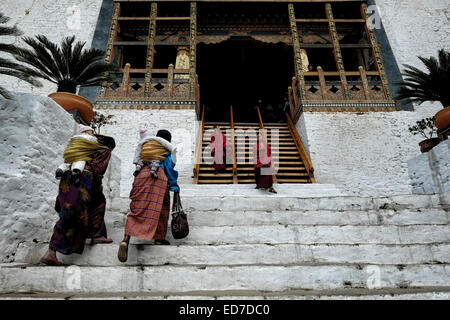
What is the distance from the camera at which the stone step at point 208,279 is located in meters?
2.22

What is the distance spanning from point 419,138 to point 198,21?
773cm

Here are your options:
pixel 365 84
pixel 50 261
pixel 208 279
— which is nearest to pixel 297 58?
pixel 365 84

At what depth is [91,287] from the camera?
2223 mm

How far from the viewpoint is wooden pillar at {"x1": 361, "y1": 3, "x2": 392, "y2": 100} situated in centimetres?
846

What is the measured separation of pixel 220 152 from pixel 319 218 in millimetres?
3982

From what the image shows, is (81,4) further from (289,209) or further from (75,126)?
(289,209)

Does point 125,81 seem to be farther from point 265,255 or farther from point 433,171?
point 433,171

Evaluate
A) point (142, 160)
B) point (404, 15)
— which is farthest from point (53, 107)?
point (404, 15)

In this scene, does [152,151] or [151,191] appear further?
[152,151]

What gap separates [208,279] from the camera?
2.24 metres

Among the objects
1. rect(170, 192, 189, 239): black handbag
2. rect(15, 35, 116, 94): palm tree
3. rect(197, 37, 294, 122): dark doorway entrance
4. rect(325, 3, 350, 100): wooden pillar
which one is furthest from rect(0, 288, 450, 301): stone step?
rect(197, 37, 294, 122): dark doorway entrance

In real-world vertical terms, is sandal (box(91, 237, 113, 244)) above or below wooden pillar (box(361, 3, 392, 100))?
below

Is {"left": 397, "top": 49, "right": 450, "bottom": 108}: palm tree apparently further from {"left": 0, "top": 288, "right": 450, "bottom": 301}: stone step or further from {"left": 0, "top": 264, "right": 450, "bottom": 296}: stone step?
{"left": 0, "top": 288, "right": 450, "bottom": 301}: stone step
